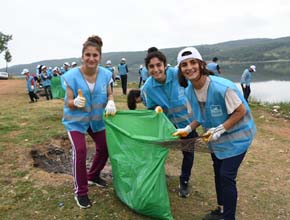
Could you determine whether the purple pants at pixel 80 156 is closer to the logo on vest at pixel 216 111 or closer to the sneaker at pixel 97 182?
the sneaker at pixel 97 182

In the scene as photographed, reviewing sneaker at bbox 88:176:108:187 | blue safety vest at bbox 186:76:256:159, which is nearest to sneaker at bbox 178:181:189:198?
sneaker at bbox 88:176:108:187

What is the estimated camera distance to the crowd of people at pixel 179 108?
9.87 ft

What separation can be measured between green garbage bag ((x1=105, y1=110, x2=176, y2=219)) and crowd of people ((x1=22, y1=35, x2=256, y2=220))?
0.55 ft

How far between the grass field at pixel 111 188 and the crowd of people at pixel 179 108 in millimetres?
189

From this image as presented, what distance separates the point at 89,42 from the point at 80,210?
5.61 feet

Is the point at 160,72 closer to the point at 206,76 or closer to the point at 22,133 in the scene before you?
the point at 206,76

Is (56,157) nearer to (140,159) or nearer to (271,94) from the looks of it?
(140,159)

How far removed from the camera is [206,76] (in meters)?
3.06

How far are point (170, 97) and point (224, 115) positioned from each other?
965 mm

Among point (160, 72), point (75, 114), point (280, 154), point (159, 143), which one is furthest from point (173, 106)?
point (280, 154)

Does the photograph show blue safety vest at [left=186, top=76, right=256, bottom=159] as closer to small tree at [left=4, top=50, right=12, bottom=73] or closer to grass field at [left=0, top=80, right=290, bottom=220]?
grass field at [left=0, top=80, right=290, bottom=220]

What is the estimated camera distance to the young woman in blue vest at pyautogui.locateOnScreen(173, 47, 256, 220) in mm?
2943

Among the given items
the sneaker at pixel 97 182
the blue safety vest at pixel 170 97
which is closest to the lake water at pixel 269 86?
the blue safety vest at pixel 170 97

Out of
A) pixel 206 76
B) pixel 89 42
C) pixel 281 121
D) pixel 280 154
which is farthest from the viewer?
pixel 281 121
